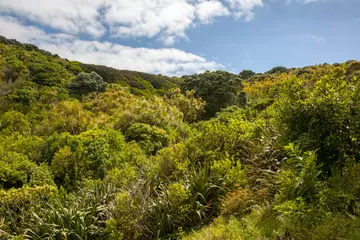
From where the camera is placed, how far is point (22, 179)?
959 cm

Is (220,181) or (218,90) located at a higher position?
(218,90)

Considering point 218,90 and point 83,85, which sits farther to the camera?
point 83,85

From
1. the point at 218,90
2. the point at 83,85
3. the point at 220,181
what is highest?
the point at 218,90

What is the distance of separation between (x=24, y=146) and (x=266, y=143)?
437 inches

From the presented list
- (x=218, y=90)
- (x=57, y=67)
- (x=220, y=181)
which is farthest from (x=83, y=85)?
(x=220, y=181)

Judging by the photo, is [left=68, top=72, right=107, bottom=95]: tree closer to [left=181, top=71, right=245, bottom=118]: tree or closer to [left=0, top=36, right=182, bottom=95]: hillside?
[left=0, top=36, right=182, bottom=95]: hillside

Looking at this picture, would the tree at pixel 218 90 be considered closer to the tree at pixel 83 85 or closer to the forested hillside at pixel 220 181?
the tree at pixel 83 85

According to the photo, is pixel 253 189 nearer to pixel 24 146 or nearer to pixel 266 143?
pixel 266 143

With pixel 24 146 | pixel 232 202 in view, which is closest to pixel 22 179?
pixel 24 146

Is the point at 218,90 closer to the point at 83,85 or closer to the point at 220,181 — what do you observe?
the point at 83,85

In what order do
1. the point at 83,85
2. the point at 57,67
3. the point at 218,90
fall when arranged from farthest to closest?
1. the point at 57,67
2. the point at 83,85
3. the point at 218,90

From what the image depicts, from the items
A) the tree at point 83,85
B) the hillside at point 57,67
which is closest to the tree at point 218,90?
the hillside at point 57,67

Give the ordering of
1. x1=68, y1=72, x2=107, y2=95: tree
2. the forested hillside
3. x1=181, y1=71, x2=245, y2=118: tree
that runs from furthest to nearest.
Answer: x1=68, y1=72, x2=107, y2=95: tree, x1=181, y1=71, x2=245, y2=118: tree, the forested hillside

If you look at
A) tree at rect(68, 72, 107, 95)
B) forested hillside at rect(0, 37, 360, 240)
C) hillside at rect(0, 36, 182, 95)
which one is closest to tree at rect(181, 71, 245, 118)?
hillside at rect(0, 36, 182, 95)
